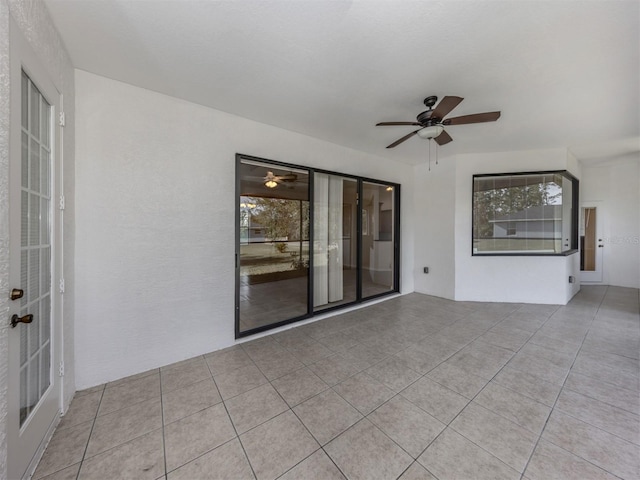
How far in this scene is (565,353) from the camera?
267 cm

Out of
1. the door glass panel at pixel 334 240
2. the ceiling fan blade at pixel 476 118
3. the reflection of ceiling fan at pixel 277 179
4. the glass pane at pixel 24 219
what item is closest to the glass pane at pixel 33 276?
the glass pane at pixel 24 219

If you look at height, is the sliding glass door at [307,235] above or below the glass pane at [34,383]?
above

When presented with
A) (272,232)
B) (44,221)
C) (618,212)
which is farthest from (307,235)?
(618,212)

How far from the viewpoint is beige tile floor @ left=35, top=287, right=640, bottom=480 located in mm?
1447

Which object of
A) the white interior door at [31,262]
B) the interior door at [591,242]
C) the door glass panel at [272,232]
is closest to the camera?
the white interior door at [31,262]

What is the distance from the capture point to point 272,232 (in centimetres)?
424

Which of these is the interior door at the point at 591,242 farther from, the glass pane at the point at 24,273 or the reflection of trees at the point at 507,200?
the glass pane at the point at 24,273

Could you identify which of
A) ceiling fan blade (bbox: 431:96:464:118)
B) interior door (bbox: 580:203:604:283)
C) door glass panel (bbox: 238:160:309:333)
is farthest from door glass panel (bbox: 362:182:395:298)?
interior door (bbox: 580:203:604:283)

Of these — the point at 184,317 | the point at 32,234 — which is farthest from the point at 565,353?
the point at 32,234

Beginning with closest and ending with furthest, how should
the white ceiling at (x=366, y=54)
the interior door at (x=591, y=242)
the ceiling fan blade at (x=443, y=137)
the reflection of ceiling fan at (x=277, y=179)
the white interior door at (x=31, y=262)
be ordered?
the white interior door at (x=31, y=262) → the white ceiling at (x=366, y=54) → the ceiling fan blade at (x=443, y=137) → the reflection of ceiling fan at (x=277, y=179) → the interior door at (x=591, y=242)

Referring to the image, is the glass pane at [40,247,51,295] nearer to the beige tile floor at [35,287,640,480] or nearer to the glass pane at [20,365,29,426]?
the glass pane at [20,365,29,426]

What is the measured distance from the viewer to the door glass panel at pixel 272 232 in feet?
11.1

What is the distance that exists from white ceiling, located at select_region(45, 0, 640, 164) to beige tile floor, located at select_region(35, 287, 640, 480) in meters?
2.71

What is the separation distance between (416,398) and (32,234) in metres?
2.88
